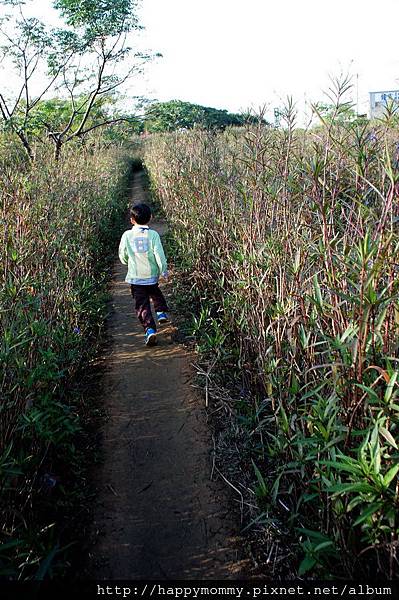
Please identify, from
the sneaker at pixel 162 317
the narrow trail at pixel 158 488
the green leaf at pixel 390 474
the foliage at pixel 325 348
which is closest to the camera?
the green leaf at pixel 390 474

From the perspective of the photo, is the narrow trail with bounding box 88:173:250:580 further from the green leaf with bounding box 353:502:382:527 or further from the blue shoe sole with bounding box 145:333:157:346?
the green leaf with bounding box 353:502:382:527

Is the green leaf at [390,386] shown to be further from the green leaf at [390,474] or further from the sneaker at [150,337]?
the sneaker at [150,337]

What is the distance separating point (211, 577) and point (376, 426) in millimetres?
1070

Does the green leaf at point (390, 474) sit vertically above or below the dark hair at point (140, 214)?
below

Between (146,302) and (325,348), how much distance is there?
8.07 ft

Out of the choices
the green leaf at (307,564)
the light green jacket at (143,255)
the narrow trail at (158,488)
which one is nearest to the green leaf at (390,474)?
the green leaf at (307,564)

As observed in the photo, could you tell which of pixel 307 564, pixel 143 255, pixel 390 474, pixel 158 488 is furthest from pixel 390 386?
pixel 143 255

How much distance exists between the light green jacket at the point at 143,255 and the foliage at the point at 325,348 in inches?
27.5

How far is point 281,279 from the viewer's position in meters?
2.47

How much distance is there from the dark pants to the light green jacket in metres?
0.07

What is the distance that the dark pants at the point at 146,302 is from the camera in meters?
4.38

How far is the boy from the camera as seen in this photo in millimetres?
4389

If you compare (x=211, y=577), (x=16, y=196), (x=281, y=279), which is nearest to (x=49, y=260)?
(x=16, y=196)

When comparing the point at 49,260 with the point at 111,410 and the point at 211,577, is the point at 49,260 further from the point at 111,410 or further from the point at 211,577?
the point at 211,577
